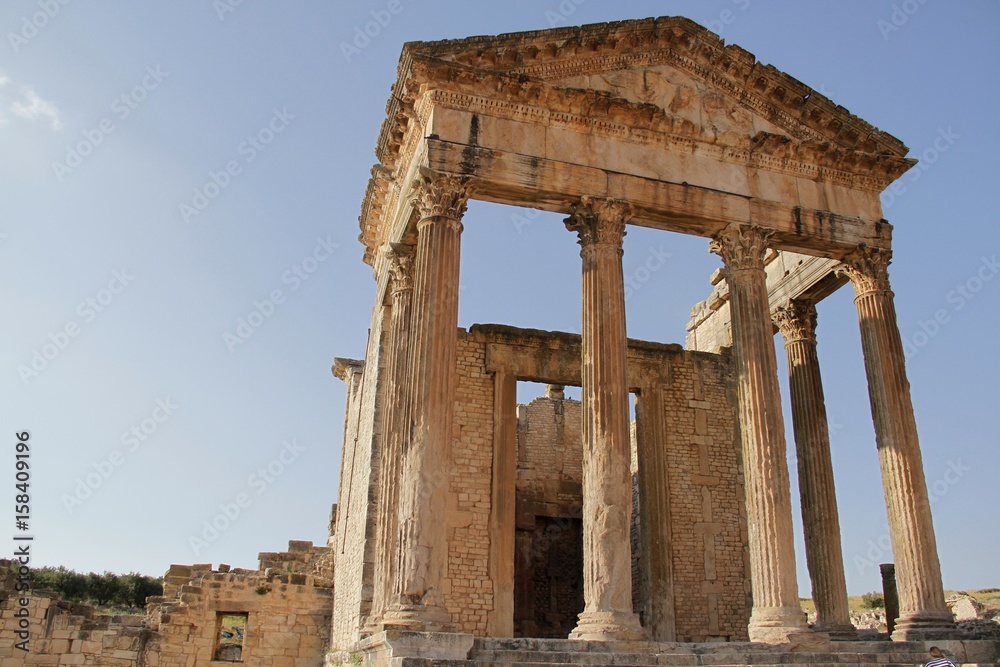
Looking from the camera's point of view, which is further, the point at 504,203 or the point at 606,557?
the point at 504,203

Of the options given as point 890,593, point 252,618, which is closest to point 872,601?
point 890,593

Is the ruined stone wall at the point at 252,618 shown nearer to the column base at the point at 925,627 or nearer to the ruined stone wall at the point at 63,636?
the ruined stone wall at the point at 63,636

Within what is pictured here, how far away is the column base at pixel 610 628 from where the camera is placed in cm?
1148

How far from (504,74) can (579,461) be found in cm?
1072

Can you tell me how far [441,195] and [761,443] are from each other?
675 centimetres

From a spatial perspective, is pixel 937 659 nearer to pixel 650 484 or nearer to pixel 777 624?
pixel 777 624

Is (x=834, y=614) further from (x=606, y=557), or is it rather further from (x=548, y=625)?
(x=548, y=625)

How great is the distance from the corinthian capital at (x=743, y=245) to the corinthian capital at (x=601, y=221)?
2.15 m

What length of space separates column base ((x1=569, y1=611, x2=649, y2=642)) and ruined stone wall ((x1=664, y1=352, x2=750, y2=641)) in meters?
5.80

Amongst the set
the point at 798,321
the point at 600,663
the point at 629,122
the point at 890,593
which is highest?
the point at 629,122

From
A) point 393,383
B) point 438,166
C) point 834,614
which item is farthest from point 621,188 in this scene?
point 834,614

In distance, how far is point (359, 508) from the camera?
17.4m

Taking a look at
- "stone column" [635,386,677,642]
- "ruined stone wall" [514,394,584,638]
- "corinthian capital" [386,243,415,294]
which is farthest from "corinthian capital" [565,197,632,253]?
"ruined stone wall" [514,394,584,638]

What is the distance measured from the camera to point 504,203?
14477 millimetres
